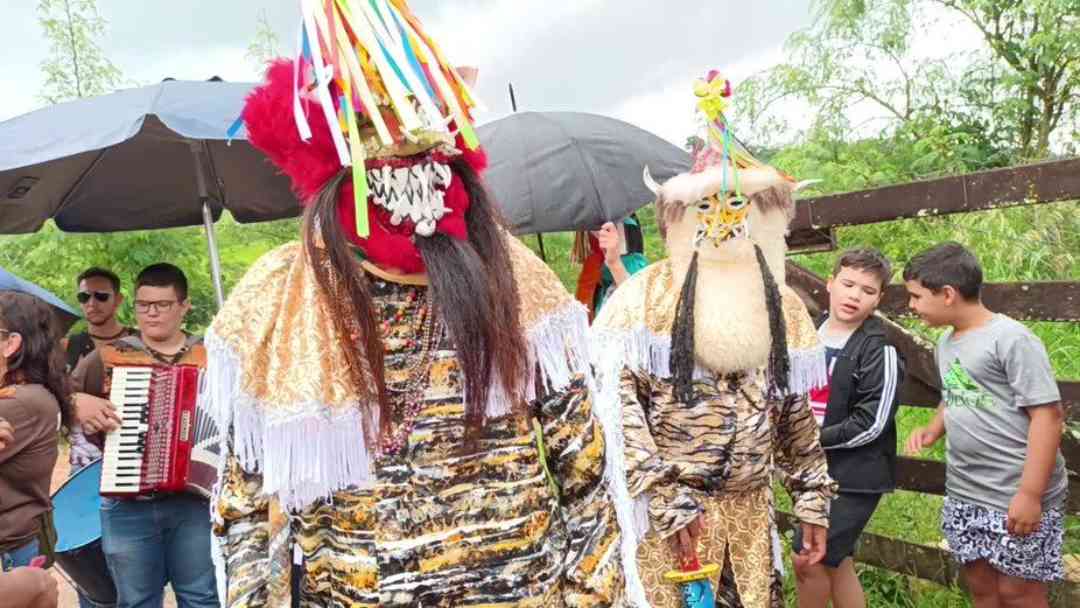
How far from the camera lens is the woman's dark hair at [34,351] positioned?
3559 mm

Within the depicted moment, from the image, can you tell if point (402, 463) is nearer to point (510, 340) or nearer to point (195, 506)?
point (510, 340)

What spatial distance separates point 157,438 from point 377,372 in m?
2.38

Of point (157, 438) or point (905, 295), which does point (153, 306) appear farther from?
point (905, 295)

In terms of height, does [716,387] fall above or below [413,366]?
below

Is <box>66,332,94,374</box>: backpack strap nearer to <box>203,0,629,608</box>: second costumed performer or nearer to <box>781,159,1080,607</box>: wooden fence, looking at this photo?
<box>203,0,629,608</box>: second costumed performer

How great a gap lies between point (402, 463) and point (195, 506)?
2479 mm

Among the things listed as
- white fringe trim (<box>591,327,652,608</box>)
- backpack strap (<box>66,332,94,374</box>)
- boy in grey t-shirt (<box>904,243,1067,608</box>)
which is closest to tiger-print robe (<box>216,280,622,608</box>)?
white fringe trim (<box>591,327,652,608</box>)

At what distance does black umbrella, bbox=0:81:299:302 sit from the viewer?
3.55m

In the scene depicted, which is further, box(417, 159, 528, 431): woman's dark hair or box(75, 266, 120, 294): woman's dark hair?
box(75, 266, 120, 294): woman's dark hair

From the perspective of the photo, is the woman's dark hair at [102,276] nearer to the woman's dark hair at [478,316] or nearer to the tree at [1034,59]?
the woman's dark hair at [478,316]

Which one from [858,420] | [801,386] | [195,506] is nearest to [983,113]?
[858,420]

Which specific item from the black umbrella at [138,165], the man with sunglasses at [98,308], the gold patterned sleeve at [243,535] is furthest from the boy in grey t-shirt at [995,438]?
the man with sunglasses at [98,308]

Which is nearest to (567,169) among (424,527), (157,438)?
(157,438)

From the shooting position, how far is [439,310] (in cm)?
173
